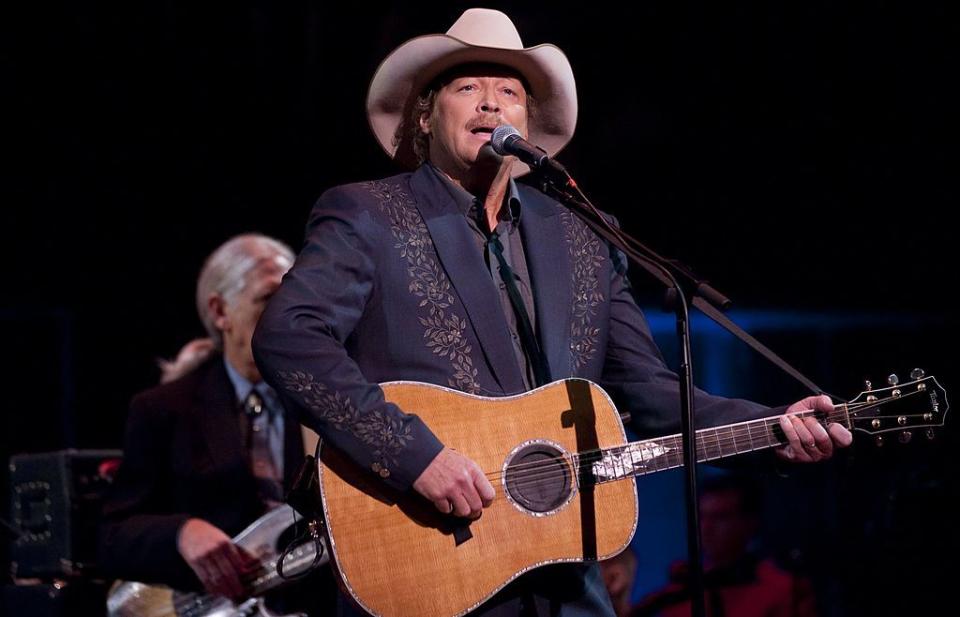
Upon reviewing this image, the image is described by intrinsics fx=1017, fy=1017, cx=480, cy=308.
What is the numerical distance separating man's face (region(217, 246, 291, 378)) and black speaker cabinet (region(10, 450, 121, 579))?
2.63ft

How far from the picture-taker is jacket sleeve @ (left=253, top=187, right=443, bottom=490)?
238 cm

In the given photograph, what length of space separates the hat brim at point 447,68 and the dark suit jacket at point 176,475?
136cm

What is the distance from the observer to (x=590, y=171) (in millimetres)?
6988

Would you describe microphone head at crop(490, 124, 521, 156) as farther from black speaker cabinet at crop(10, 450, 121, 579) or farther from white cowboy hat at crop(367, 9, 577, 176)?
black speaker cabinet at crop(10, 450, 121, 579)

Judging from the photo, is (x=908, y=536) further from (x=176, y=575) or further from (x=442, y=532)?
(x=176, y=575)

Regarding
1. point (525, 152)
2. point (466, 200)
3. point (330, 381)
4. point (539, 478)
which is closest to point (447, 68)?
point (466, 200)

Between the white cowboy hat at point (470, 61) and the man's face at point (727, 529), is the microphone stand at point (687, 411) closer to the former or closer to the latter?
the white cowboy hat at point (470, 61)

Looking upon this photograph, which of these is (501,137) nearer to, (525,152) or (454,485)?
(525,152)

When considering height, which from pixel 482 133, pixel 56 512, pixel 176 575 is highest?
pixel 482 133

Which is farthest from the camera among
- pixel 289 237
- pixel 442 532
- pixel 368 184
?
pixel 289 237

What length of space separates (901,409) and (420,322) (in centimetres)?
137

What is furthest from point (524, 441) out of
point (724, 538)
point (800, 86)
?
point (800, 86)

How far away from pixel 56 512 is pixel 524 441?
8.17 ft

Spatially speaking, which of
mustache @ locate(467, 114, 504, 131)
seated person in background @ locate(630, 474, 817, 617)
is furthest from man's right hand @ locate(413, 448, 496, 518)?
seated person in background @ locate(630, 474, 817, 617)
